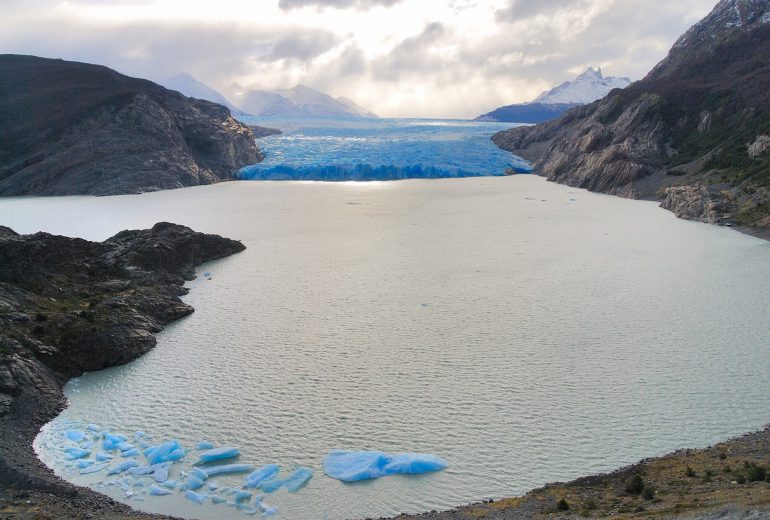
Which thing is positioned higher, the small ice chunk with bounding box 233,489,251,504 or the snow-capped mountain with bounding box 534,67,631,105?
the snow-capped mountain with bounding box 534,67,631,105

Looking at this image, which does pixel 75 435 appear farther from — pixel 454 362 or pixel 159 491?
pixel 454 362

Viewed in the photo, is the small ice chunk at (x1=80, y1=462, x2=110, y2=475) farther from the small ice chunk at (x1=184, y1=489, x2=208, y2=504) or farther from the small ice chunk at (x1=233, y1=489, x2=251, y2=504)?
the small ice chunk at (x1=233, y1=489, x2=251, y2=504)

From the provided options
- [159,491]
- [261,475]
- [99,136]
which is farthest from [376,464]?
[99,136]

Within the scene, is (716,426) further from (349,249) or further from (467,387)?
(349,249)

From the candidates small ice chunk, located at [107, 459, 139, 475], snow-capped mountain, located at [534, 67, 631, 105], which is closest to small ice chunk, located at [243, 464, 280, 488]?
small ice chunk, located at [107, 459, 139, 475]

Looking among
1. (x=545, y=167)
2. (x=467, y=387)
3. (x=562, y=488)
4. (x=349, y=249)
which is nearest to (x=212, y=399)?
(x=467, y=387)

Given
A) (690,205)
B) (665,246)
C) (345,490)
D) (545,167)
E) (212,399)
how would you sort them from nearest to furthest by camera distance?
(345,490), (212,399), (665,246), (690,205), (545,167)
